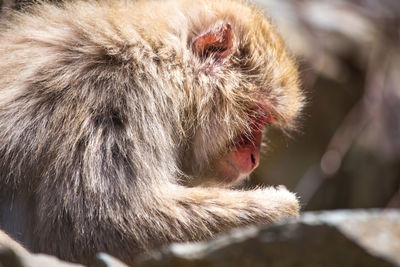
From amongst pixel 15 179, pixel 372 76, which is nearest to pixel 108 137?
pixel 15 179

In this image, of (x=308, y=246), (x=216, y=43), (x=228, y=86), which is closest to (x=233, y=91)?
(x=228, y=86)

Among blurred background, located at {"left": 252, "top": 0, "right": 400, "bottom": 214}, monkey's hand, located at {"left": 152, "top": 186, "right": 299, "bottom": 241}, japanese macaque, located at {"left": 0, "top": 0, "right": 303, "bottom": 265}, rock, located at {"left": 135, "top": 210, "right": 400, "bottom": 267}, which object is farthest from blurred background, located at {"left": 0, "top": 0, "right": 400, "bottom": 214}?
rock, located at {"left": 135, "top": 210, "right": 400, "bottom": 267}

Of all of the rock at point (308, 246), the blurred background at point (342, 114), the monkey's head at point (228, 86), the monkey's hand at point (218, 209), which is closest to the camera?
the rock at point (308, 246)

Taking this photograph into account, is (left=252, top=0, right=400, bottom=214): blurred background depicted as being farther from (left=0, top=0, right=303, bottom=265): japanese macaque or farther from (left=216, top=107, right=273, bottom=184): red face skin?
(left=0, top=0, right=303, bottom=265): japanese macaque

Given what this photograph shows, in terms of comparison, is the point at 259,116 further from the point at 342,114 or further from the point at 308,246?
the point at 342,114

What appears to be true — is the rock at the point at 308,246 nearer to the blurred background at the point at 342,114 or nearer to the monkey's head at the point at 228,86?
the monkey's head at the point at 228,86

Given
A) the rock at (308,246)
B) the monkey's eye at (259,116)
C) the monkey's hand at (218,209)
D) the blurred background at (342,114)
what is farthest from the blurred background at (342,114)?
the rock at (308,246)

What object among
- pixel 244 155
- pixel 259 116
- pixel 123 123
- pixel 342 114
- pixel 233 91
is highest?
pixel 233 91
